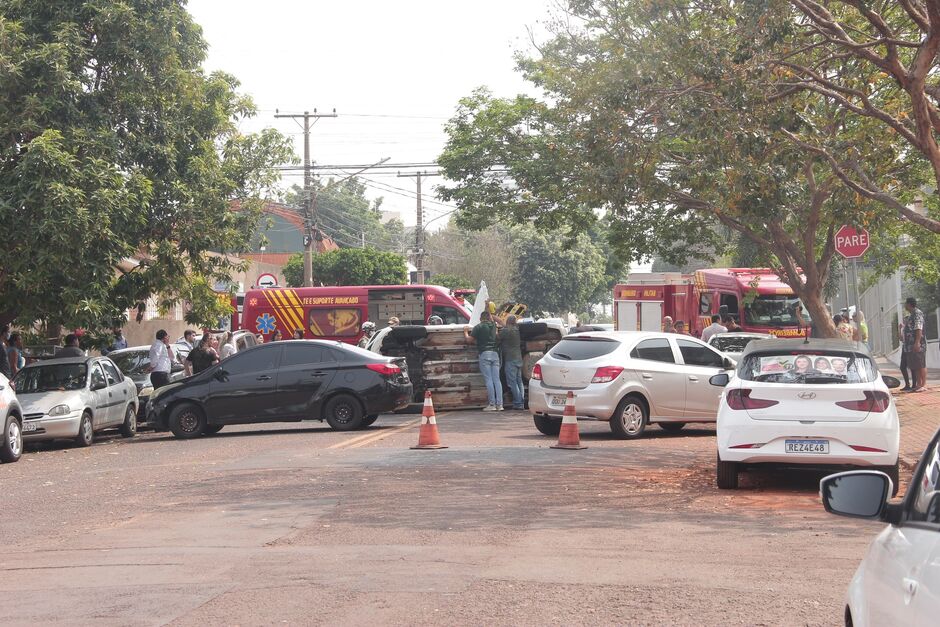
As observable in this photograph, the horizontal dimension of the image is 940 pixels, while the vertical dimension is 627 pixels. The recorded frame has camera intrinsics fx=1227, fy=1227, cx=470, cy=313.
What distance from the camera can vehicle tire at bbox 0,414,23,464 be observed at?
17828 mm

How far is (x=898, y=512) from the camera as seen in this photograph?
3.93 m

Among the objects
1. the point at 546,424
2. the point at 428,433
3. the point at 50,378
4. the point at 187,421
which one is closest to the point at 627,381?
the point at 546,424

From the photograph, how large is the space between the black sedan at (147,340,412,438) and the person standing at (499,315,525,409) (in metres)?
3.45

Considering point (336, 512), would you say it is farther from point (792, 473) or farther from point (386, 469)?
point (792, 473)

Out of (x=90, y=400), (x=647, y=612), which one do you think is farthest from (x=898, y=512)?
(x=90, y=400)

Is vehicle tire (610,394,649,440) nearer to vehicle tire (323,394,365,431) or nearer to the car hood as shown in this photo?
vehicle tire (323,394,365,431)

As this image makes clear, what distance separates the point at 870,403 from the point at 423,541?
16.5ft

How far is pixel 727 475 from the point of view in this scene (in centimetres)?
1262

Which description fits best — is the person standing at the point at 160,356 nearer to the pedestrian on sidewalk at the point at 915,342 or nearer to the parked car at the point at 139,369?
the parked car at the point at 139,369

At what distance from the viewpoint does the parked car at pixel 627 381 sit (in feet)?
59.1

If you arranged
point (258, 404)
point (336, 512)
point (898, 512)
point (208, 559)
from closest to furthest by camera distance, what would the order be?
1. point (898, 512)
2. point (208, 559)
3. point (336, 512)
4. point (258, 404)

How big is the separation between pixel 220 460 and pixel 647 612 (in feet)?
34.1

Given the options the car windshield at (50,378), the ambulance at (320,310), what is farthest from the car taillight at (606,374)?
the ambulance at (320,310)

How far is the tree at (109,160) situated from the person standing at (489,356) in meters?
5.50
